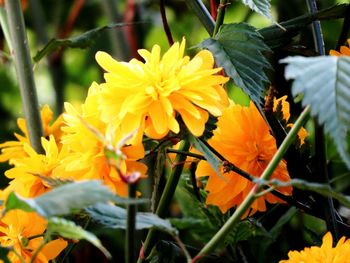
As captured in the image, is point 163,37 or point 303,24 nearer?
point 303,24

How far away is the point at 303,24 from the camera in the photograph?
1.78 feet

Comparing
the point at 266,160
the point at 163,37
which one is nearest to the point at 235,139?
the point at 266,160

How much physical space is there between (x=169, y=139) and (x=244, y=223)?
0.12 metres

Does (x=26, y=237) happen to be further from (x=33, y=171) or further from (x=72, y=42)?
(x=72, y=42)

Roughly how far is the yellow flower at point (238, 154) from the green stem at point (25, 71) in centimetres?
16

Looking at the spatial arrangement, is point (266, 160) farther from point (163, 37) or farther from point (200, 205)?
point (163, 37)

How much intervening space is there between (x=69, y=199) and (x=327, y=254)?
18cm

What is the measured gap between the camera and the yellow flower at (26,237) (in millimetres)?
493

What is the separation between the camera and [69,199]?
1.18ft

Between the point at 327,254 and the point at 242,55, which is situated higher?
the point at 242,55

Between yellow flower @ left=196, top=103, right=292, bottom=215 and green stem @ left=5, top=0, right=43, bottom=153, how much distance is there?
161 millimetres

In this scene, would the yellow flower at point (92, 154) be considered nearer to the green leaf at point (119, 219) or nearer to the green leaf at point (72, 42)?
the green leaf at point (119, 219)

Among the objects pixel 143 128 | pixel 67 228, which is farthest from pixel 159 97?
pixel 67 228

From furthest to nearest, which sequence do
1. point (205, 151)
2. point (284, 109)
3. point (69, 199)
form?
point (284, 109)
point (205, 151)
point (69, 199)
